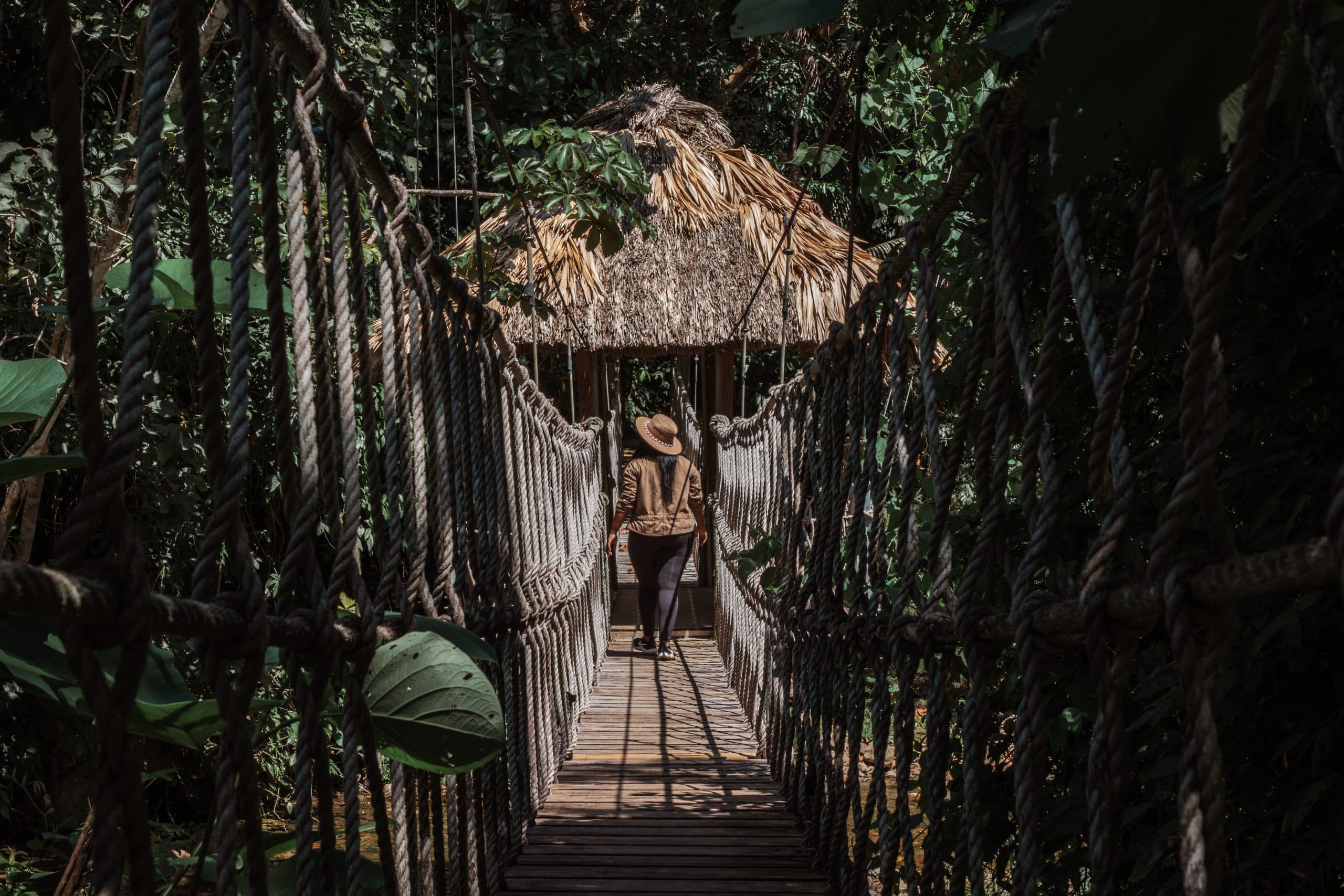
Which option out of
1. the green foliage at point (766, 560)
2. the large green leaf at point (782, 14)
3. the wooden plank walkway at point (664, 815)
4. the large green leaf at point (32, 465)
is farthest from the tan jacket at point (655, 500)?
the large green leaf at point (782, 14)

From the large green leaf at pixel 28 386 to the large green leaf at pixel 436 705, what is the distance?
1.27ft

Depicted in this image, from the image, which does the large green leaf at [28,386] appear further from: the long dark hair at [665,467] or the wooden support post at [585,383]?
the wooden support post at [585,383]

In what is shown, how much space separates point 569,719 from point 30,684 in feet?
9.24

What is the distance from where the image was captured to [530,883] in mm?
2209

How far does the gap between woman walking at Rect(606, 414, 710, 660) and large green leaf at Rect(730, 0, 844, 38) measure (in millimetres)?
4854

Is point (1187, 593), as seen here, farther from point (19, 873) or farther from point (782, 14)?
point (19, 873)

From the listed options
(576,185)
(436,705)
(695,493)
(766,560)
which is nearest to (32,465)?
(436,705)

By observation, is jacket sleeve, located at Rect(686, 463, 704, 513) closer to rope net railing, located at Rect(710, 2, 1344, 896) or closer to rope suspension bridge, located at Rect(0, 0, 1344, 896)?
rope suspension bridge, located at Rect(0, 0, 1344, 896)

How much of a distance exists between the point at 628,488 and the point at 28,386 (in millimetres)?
4686

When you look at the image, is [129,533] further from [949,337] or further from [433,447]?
[949,337]

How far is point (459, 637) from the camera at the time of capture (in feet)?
4.48

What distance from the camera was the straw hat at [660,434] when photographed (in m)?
5.73

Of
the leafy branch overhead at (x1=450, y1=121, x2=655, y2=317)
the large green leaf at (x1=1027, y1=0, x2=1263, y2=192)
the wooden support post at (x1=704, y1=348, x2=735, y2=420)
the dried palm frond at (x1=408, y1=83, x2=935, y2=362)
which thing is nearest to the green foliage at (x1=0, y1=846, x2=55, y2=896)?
the leafy branch overhead at (x1=450, y1=121, x2=655, y2=317)

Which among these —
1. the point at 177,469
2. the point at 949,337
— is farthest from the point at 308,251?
the point at 177,469
